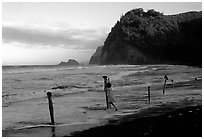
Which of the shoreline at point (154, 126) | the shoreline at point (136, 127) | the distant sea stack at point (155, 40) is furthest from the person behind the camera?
the distant sea stack at point (155, 40)

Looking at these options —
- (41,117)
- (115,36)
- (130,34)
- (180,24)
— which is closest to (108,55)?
(115,36)

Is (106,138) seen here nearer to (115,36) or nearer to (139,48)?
(139,48)

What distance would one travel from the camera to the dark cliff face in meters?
89.9

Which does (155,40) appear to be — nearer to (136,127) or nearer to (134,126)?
(134,126)

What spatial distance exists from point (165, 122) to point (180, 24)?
98.4m

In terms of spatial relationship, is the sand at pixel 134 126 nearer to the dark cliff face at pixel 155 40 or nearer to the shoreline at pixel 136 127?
the shoreline at pixel 136 127

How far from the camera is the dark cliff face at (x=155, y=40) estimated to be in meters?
89.9

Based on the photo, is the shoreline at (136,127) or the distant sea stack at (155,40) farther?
the distant sea stack at (155,40)

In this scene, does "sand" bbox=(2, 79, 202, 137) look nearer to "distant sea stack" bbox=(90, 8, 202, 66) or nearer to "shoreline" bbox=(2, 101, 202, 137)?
"shoreline" bbox=(2, 101, 202, 137)

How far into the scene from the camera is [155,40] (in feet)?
310

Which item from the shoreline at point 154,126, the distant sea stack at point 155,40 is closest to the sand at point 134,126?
the shoreline at point 154,126

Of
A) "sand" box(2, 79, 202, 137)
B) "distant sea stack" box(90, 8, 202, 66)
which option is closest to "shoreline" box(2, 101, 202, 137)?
"sand" box(2, 79, 202, 137)

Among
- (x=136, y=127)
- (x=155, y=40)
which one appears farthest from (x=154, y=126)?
(x=155, y=40)

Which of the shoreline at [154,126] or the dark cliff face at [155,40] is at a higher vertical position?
the dark cliff face at [155,40]
